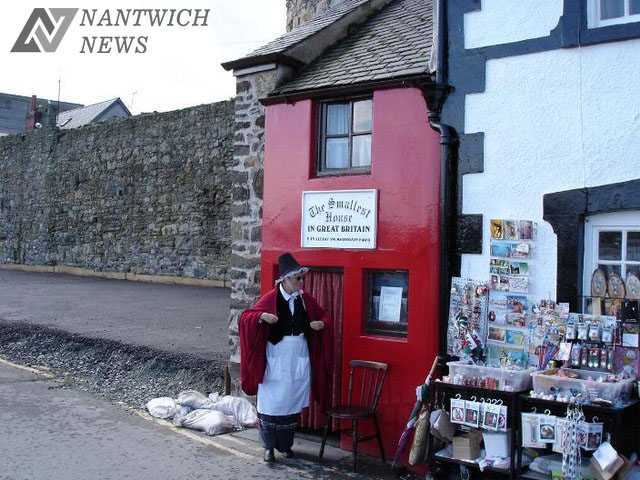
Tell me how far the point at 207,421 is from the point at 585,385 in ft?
Result: 13.3

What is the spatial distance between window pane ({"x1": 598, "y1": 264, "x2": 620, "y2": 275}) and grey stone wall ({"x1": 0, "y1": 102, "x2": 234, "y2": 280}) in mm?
14701

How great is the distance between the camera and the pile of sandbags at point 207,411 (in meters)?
7.62

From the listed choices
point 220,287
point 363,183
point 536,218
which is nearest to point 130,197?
point 220,287

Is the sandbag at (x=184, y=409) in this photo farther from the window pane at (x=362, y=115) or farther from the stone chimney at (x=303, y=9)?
the stone chimney at (x=303, y=9)

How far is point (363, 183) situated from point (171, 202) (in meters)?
15.0

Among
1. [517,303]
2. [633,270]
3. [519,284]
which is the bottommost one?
[517,303]

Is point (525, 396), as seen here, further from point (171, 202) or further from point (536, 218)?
point (171, 202)

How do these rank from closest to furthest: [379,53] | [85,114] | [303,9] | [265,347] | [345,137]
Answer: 1. [265,347]
2. [345,137]
3. [379,53]
4. [303,9]
5. [85,114]

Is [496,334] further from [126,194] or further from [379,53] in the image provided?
[126,194]

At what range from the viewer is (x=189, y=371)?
9.71 meters

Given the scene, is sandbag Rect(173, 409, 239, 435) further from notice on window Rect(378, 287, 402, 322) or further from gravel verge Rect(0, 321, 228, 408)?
notice on window Rect(378, 287, 402, 322)

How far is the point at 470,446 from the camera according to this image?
18.8ft

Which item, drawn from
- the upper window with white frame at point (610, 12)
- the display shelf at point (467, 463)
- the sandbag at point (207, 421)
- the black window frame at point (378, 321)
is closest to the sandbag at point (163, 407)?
the sandbag at point (207, 421)

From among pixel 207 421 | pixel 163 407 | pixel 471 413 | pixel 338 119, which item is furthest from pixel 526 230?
pixel 163 407
